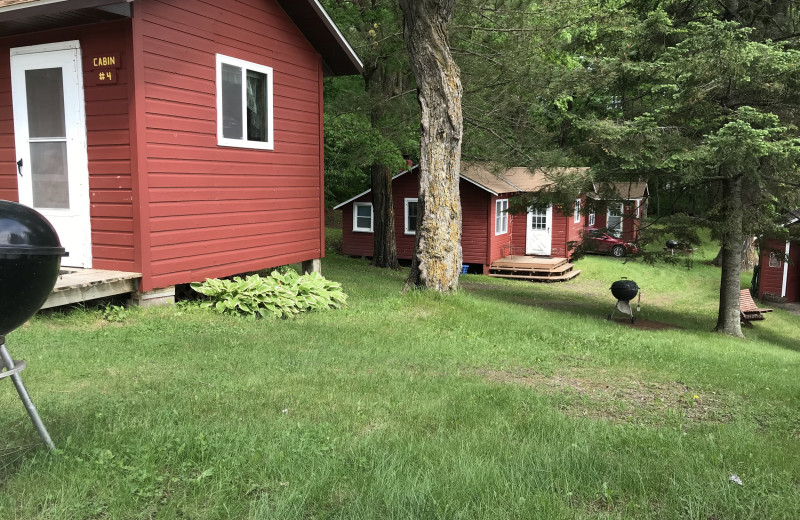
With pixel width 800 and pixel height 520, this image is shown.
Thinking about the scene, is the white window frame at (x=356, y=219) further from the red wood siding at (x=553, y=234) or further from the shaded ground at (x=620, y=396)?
the shaded ground at (x=620, y=396)

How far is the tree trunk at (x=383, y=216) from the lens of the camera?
19.7 metres

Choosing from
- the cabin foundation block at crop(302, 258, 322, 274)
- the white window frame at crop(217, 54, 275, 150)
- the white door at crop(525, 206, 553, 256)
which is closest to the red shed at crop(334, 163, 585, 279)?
the white door at crop(525, 206, 553, 256)

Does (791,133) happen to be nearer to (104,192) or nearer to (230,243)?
(230,243)

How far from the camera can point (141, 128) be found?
25.1ft

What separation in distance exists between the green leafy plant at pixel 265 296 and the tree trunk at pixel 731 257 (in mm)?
9201

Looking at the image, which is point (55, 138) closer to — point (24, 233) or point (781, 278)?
point (24, 233)

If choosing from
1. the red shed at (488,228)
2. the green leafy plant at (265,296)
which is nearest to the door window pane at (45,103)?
the green leafy plant at (265,296)

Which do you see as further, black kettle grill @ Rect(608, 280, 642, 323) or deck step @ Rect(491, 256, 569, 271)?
deck step @ Rect(491, 256, 569, 271)

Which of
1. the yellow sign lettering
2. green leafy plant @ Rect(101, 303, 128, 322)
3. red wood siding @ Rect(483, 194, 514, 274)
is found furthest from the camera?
red wood siding @ Rect(483, 194, 514, 274)

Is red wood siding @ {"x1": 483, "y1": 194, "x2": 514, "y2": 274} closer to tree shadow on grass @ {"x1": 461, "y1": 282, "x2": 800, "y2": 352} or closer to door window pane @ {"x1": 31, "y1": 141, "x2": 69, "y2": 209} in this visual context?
tree shadow on grass @ {"x1": 461, "y1": 282, "x2": 800, "y2": 352}

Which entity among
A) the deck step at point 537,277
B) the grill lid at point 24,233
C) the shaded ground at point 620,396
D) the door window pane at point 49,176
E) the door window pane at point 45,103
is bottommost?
the deck step at point 537,277

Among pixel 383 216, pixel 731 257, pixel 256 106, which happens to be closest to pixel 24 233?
pixel 256 106

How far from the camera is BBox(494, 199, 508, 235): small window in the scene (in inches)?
1008

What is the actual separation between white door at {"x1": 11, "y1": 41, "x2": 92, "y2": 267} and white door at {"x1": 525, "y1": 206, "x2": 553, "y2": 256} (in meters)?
22.5
